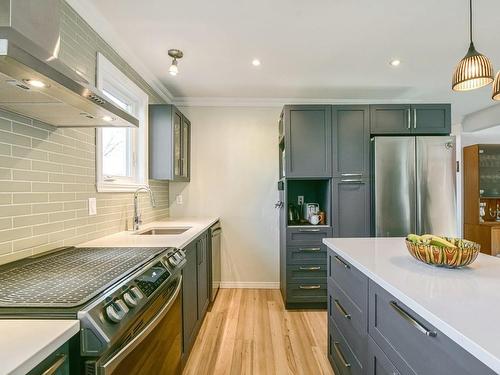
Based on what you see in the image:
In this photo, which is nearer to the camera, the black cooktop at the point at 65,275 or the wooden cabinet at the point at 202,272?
the black cooktop at the point at 65,275

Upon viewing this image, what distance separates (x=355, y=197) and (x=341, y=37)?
1.64 m

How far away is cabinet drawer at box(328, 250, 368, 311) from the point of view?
1369mm

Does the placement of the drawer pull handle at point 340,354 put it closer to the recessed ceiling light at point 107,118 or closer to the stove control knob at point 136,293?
the stove control knob at point 136,293

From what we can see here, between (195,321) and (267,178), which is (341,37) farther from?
(195,321)

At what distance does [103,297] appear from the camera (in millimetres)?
915

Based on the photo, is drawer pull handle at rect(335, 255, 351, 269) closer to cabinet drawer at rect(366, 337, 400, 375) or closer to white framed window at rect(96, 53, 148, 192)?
cabinet drawer at rect(366, 337, 400, 375)

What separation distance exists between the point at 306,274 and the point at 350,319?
158 cm

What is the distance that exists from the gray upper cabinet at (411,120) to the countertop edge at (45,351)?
10.6 ft

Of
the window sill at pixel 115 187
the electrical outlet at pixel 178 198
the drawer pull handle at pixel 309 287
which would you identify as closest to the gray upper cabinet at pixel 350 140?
the drawer pull handle at pixel 309 287

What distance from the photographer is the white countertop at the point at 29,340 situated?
1.98ft

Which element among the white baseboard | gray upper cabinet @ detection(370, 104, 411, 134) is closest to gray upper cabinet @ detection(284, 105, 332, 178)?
gray upper cabinet @ detection(370, 104, 411, 134)

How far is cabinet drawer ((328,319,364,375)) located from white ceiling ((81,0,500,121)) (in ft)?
7.06

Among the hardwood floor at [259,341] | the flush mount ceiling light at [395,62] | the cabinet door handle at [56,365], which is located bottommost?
the hardwood floor at [259,341]

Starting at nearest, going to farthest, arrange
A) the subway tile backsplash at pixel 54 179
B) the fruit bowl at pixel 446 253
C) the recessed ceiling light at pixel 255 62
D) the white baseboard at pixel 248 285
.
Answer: the fruit bowl at pixel 446 253 < the subway tile backsplash at pixel 54 179 < the recessed ceiling light at pixel 255 62 < the white baseboard at pixel 248 285
